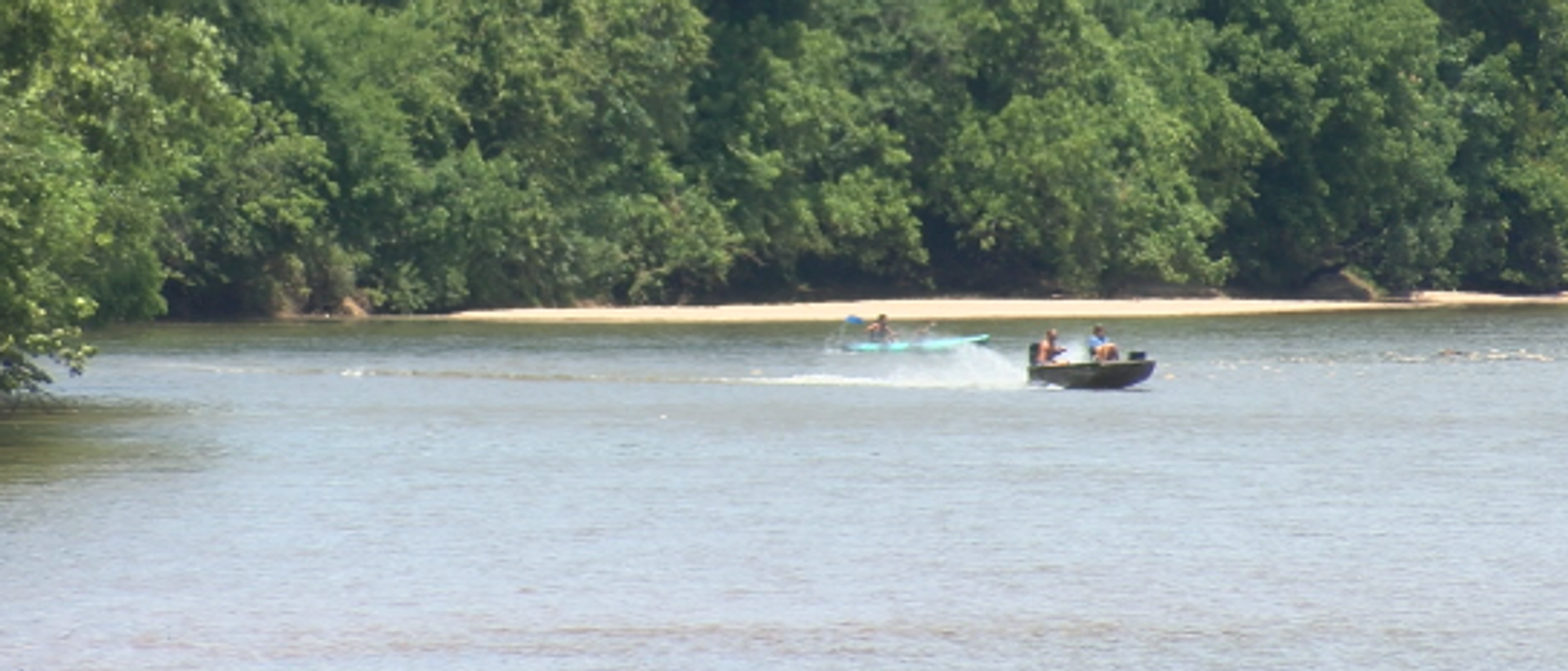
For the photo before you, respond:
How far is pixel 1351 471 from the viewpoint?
Result: 39.6 metres

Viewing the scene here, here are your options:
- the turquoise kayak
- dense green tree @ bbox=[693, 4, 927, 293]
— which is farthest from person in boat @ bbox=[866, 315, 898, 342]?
dense green tree @ bbox=[693, 4, 927, 293]

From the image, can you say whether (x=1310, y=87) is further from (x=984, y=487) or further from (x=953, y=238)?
(x=984, y=487)

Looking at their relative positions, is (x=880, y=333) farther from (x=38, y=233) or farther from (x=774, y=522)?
(x=774, y=522)

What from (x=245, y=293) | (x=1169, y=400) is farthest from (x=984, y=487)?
(x=245, y=293)

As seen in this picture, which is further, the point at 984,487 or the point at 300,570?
the point at 984,487

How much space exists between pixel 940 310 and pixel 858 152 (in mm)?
8733

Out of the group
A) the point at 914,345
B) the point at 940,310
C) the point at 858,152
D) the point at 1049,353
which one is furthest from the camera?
the point at 858,152

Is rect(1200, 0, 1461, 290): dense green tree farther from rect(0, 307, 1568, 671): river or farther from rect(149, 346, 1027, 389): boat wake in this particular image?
rect(0, 307, 1568, 671): river

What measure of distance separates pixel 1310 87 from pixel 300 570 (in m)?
84.1

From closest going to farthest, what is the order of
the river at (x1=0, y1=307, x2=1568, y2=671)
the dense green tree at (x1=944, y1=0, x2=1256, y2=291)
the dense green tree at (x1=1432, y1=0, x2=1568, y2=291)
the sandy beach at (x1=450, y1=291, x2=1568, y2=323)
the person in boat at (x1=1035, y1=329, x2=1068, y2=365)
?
the river at (x1=0, y1=307, x2=1568, y2=671)
the person in boat at (x1=1035, y1=329, x2=1068, y2=365)
the sandy beach at (x1=450, y1=291, x2=1568, y2=323)
the dense green tree at (x1=944, y1=0, x2=1256, y2=291)
the dense green tree at (x1=1432, y1=0, x2=1568, y2=291)

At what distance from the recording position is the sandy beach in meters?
88.2

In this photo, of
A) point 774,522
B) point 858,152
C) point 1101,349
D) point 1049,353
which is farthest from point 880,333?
point 774,522

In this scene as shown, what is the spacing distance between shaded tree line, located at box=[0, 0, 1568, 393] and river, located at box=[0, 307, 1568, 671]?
1854cm

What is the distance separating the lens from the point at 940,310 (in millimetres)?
95688
